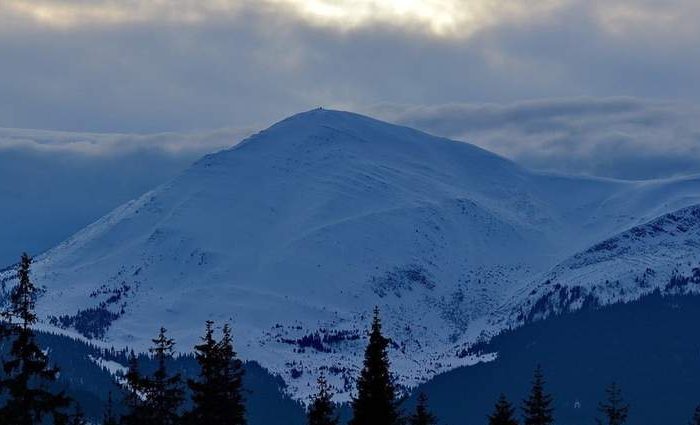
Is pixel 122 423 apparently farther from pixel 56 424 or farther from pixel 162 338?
pixel 56 424

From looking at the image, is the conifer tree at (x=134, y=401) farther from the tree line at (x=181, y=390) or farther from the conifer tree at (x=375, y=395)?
the conifer tree at (x=375, y=395)

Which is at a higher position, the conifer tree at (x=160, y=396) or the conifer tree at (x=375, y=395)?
the conifer tree at (x=160, y=396)

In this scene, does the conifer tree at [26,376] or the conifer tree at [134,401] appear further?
the conifer tree at [134,401]

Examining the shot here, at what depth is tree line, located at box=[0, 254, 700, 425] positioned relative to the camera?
265 feet

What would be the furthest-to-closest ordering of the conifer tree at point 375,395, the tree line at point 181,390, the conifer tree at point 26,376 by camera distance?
1. the conifer tree at point 375,395
2. the tree line at point 181,390
3. the conifer tree at point 26,376

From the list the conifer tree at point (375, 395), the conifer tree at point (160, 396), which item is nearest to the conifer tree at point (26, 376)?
the conifer tree at point (160, 396)

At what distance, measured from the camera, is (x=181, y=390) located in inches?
3942

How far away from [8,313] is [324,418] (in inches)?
926

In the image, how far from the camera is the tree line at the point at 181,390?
3179 inches

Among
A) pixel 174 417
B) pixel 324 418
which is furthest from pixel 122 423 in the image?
pixel 324 418

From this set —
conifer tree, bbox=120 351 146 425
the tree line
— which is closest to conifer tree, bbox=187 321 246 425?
the tree line

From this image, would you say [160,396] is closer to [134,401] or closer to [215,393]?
[134,401]

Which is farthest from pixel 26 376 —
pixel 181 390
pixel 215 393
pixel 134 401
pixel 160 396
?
pixel 181 390

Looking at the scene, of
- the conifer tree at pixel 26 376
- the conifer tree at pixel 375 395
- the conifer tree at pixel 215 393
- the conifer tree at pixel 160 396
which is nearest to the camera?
the conifer tree at pixel 26 376
